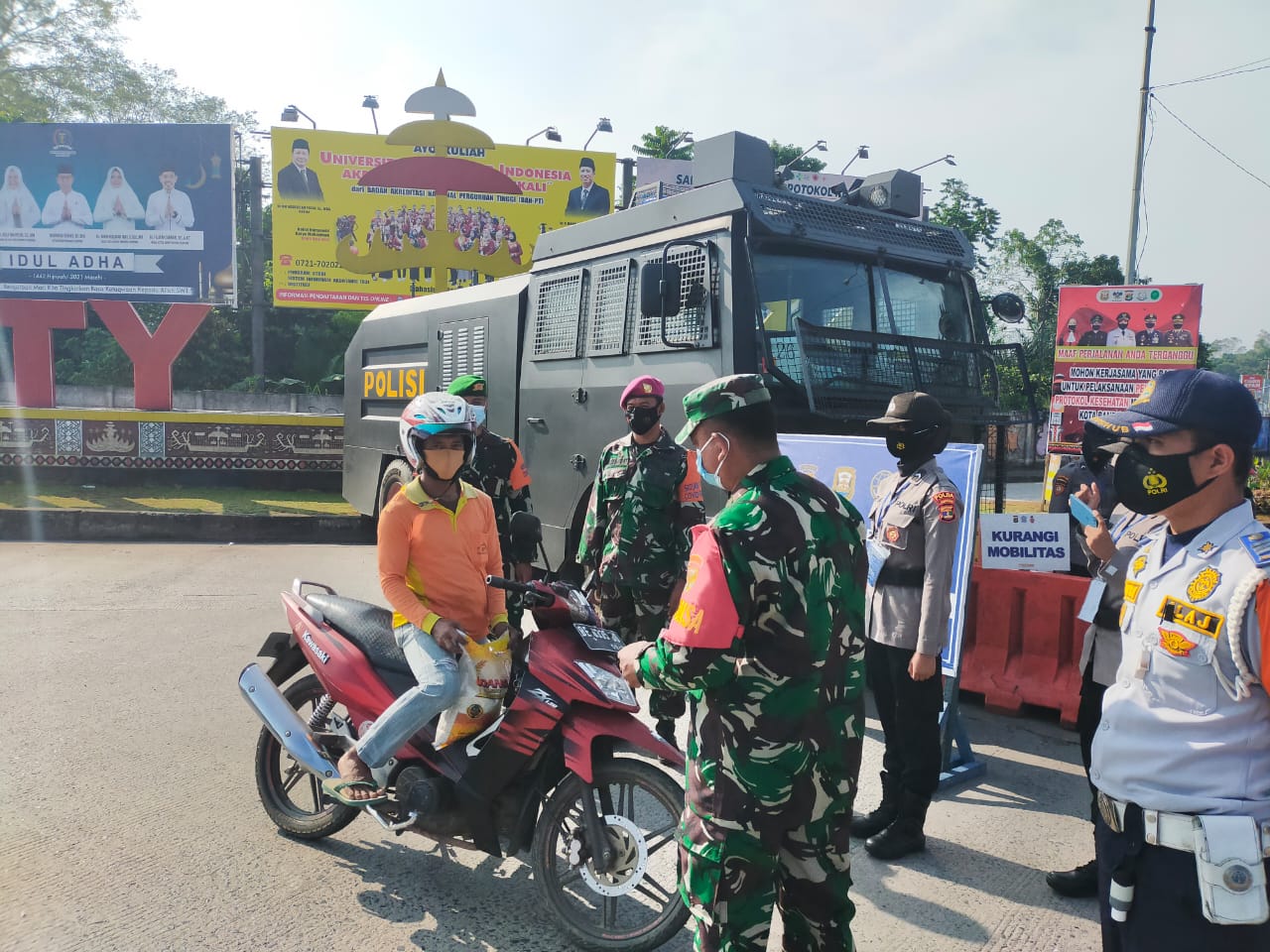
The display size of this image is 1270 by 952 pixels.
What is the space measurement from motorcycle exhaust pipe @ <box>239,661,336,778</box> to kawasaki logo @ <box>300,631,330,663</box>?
0.23m

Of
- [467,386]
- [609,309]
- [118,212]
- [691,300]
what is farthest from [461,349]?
[118,212]

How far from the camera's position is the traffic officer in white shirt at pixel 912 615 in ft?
11.5

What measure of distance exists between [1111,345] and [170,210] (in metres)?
16.3

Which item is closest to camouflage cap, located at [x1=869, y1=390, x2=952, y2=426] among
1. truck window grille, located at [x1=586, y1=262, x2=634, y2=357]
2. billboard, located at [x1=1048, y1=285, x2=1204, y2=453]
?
truck window grille, located at [x1=586, y1=262, x2=634, y2=357]

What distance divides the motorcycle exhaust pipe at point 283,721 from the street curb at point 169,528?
822 cm

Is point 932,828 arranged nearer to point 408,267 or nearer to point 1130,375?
point 1130,375

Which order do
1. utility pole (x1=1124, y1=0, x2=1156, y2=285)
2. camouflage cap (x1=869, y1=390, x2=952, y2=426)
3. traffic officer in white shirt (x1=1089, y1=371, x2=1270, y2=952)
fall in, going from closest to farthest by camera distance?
traffic officer in white shirt (x1=1089, y1=371, x2=1270, y2=952) → camouflage cap (x1=869, y1=390, x2=952, y2=426) → utility pole (x1=1124, y1=0, x2=1156, y2=285)

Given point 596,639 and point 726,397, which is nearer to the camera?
point 726,397

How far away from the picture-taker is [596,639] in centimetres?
298

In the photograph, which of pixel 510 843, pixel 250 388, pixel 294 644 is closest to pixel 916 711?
pixel 510 843

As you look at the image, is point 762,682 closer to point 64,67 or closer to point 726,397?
point 726,397

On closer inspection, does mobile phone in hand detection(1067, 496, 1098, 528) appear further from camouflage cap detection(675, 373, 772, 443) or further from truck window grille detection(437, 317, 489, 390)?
truck window grille detection(437, 317, 489, 390)

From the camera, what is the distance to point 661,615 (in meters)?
4.39

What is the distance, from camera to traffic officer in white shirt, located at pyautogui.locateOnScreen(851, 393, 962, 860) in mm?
3512
